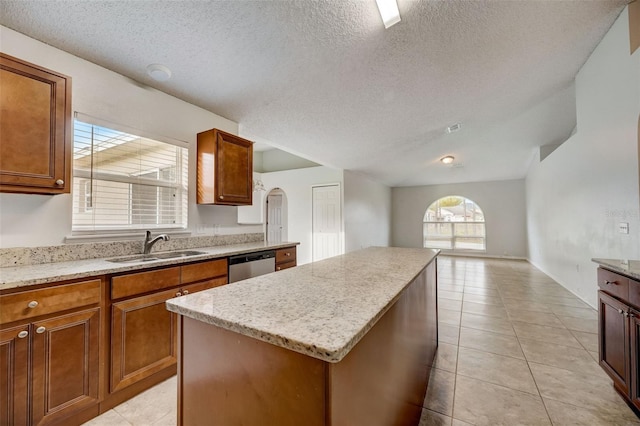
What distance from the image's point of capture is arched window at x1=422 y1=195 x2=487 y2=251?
8094 millimetres

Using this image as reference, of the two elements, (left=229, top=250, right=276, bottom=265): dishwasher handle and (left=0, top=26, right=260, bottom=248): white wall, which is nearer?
(left=0, top=26, right=260, bottom=248): white wall

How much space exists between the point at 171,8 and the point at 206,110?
1283 millimetres

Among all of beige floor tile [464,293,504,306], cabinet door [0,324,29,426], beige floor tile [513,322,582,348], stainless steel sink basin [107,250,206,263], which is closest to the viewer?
cabinet door [0,324,29,426]

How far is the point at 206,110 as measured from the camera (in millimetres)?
2953

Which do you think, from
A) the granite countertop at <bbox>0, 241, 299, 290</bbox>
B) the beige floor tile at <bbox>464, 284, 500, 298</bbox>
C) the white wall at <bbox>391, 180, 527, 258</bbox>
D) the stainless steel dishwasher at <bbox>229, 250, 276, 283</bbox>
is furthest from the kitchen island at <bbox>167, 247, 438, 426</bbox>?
the white wall at <bbox>391, 180, 527, 258</bbox>

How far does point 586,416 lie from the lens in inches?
62.3

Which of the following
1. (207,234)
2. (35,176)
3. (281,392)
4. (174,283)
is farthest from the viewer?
(207,234)

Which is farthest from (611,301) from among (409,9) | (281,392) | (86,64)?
(86,64)

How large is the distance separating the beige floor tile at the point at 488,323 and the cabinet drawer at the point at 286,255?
218 centimetres

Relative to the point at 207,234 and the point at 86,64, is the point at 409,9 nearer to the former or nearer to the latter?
the point at 86,64

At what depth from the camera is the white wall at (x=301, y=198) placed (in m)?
6.05

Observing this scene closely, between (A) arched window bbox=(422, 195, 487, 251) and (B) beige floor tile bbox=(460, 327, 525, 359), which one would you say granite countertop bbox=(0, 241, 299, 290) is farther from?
(A) arched window bbox=(422, 195, 487, 251)

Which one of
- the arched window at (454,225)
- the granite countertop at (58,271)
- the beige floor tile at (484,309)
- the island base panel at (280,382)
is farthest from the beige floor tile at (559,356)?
the arched window at (454,225)

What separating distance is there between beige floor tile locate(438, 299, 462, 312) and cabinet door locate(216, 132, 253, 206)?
3.00m
